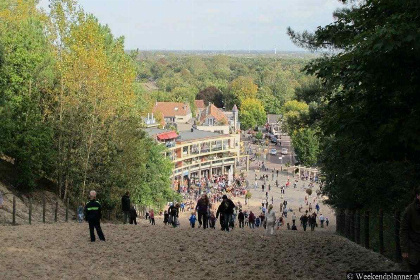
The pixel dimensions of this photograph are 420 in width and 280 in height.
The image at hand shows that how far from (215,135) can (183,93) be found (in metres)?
52.8

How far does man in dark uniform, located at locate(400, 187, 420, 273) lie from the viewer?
8703mm

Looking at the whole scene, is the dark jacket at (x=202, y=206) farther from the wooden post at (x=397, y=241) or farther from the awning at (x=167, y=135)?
the awning at (x=167, y=135)

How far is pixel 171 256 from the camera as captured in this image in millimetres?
14578

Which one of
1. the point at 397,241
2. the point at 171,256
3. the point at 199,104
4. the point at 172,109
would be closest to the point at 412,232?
the point at 397,241

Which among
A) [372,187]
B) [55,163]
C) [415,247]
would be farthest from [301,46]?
[415,247]

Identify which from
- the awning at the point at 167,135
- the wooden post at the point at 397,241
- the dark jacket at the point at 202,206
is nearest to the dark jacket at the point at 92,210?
the dark jacket at the point at 202,206

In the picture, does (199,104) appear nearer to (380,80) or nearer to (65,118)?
(65,118)

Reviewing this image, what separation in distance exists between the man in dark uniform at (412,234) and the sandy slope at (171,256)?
3.30 metres

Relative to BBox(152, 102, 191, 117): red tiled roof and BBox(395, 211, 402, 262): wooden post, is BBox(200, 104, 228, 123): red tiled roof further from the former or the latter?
BBox(395, 211, 402, 262): wooden post

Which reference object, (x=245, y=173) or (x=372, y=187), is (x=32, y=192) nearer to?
(x=372, y=187)

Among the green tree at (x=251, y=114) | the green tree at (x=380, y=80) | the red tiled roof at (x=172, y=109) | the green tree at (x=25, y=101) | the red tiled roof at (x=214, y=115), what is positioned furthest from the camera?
the green tree at (x=251, y=114)

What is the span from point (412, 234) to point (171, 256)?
6992 mm

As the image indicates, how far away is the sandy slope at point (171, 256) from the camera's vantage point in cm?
1253

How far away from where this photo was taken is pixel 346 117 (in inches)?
499
